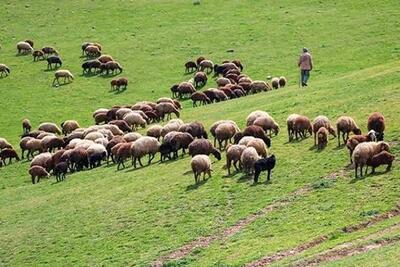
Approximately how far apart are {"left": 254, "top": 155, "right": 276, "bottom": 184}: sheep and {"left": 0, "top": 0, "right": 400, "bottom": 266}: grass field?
1.65 feet

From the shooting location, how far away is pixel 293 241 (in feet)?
69.8

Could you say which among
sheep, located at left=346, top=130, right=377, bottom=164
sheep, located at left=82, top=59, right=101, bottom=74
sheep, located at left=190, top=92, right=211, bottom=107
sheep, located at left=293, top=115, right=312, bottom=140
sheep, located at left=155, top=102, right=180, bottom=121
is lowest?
sheep, located at left=190, top=92, right=211, bottom=107

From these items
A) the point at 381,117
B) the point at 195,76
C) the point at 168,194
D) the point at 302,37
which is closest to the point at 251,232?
the point at 168,194

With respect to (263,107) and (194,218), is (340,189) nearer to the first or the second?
(194,218)

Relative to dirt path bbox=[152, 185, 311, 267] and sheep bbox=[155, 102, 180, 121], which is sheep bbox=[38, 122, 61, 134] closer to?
sheep bbox=[155, 102, 180, 121]

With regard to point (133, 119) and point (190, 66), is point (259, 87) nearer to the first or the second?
point (190, 66)

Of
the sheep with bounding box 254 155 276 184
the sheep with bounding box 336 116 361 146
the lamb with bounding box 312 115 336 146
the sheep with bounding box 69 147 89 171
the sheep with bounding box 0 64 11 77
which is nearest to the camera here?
the sheep with bounding box 254 155 276 184

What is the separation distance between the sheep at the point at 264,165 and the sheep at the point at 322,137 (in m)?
2.91

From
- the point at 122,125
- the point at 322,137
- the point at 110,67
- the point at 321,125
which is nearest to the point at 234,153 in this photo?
the point at 322,137

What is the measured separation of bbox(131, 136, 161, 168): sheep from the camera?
106 ft

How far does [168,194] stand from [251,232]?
5.39 meters

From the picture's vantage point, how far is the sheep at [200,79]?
51500 mm

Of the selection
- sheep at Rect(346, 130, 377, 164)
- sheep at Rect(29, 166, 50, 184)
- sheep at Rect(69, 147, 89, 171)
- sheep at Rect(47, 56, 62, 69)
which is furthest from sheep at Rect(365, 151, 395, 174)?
sheep at Rect(47, 56, 62, 69)

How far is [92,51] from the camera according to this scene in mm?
60469
